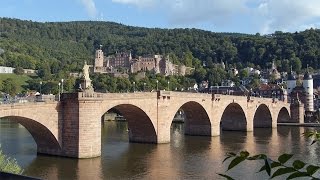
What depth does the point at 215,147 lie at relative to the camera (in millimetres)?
44062

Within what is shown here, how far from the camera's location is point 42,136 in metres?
33.4

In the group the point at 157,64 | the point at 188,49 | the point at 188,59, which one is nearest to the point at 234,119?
the point at 157,64

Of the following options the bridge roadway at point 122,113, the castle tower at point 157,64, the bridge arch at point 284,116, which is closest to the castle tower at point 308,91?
the bridge arch at point 284,116

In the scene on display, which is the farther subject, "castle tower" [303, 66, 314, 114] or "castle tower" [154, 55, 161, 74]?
"castle tower" [154, 55, 161, 74]

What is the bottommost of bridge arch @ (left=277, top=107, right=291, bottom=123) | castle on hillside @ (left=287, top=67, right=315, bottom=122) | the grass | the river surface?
the river surface

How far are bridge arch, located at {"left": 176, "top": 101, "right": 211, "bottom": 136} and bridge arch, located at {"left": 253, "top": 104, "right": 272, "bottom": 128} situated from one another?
72.6 ft

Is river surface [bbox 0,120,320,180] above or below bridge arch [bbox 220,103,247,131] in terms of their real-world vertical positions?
below

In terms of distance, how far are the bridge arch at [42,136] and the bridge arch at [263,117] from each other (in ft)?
160

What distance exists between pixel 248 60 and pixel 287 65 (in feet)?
84.6

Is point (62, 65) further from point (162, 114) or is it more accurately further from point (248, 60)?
point (162, 114)

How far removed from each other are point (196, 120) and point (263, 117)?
81.1ft

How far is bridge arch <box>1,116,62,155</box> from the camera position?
31.6 meters

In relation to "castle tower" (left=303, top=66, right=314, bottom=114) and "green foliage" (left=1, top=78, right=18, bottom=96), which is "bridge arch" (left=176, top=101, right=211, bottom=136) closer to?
"castle tower" (left=303, top=66, right=314, bottom=114)

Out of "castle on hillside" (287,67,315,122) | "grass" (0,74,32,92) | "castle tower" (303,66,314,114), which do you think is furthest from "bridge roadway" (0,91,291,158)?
"grass" (0,74,32,92)
